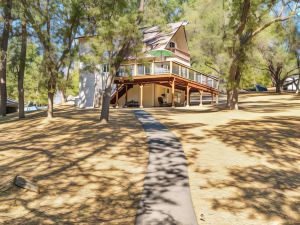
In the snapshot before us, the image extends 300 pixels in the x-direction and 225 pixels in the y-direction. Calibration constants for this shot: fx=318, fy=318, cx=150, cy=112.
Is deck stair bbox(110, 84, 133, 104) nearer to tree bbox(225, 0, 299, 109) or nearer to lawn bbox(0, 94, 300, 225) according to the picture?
tree bbox(225, 0, 299, 109)

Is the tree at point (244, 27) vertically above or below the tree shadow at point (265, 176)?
above

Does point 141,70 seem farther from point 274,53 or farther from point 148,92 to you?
point 274,53

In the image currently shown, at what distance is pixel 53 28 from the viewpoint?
18750 millimetres

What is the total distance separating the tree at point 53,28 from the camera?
59.1 ft

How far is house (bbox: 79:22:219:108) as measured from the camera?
98.4 feet

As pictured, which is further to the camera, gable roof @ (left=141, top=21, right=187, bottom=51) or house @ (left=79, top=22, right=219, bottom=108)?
gable roof @ (left=141, top=21, right=187, bottom=51)

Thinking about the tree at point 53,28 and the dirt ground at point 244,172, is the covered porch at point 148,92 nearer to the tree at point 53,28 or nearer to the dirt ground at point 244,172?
the tree at point 53,28

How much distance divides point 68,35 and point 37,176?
11521 millimetres

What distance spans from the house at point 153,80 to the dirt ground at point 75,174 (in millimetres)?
15170

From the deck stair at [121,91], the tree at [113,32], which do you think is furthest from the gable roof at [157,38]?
the tree at [113,32]

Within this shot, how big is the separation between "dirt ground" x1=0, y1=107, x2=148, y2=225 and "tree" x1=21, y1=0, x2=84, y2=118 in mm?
4544

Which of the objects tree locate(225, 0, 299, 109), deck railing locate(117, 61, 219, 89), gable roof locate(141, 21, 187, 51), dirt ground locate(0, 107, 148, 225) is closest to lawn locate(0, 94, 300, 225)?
dirt ground locate(0, 107, 148, 225)

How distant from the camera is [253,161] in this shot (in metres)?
10.0

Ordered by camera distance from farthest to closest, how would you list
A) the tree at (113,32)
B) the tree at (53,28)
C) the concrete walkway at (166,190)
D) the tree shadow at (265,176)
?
the tree at (53,28)
the tree at (113,32)
the tree shadow at (265,176)
the concrete walkway at (166,190)
